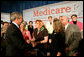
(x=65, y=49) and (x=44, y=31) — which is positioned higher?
(x=44, y=31)

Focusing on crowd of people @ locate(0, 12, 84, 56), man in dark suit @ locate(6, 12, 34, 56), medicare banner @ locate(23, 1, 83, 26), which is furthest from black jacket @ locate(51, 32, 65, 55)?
medicare banner @ locate(23, 1, 83, 26)

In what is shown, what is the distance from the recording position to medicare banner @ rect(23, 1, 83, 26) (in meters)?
4.54

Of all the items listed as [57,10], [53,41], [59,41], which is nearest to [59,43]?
[59,41]

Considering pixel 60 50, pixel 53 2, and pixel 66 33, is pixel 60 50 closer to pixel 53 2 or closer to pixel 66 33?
pixel 66 33

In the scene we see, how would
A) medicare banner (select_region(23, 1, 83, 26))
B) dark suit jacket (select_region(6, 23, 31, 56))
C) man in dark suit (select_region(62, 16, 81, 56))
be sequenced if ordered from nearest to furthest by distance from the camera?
dark suit jacket (select_region(6, 23, 31, 56)) < man in dark suit (select_region(62, 16, 81, 56)) < medicare banner (select_region(23, 1, 83, 26))

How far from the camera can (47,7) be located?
5.82 meters

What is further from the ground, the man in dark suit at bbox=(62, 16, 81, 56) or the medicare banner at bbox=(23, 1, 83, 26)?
the medicare banner at bbox=(23, 1, 83, 26)

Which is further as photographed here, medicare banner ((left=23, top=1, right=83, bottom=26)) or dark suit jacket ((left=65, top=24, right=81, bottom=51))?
medicare banner ((left=23, top=1, right=83, bottom=26))

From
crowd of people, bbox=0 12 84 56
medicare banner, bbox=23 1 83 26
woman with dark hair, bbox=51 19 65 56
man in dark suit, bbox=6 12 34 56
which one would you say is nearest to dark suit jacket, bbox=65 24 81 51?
crowd of people, bbox=0 12 84 56

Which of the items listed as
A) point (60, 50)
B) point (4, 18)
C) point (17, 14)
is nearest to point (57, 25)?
point (60, 50)

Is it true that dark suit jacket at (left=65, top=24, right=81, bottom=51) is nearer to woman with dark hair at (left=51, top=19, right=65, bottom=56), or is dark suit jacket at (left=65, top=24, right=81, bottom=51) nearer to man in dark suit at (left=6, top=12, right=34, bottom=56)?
woman with dark hair at (left=51, top=19, right=65, bottom=56)

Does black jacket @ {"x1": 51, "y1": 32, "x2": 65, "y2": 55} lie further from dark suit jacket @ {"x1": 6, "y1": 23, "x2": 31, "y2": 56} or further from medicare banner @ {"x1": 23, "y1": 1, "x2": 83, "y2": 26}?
medicare banner @ {"x1": 23, "y1": 1, "x2": 83, "y2": 26}

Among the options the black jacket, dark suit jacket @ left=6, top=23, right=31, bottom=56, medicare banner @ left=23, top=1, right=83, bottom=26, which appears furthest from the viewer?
medicare banner @ left=23, top=1, right=83, bottom=26

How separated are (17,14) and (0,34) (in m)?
0.92
